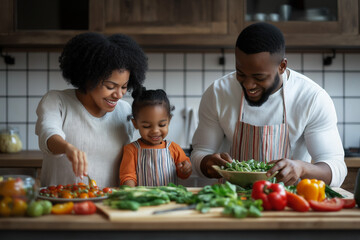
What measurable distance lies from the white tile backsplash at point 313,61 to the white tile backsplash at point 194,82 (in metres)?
0.73

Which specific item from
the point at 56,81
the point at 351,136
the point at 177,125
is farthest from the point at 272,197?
the point at 56,81

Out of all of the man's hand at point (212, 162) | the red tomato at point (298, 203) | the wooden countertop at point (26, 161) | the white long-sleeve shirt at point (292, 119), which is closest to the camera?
the red tomato at point (298, 203)

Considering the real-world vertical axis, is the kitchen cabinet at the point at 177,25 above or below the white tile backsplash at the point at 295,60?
above

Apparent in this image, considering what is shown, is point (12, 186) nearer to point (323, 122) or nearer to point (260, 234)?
point (260, 234)

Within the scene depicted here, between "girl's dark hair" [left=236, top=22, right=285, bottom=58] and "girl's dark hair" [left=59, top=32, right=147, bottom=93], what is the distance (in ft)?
1.43

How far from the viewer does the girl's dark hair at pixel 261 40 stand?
1.73 m

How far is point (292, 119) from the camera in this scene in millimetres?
1891

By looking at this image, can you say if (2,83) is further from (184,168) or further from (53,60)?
(184,168)

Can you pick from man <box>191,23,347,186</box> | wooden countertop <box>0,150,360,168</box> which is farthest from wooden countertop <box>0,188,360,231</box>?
wooden countertop <box>0,150,360,168</box>

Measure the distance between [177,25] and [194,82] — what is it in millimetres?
487

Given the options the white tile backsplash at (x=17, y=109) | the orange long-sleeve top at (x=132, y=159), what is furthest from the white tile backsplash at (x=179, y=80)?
the orange long-sleeve top at (x=132, y=159)

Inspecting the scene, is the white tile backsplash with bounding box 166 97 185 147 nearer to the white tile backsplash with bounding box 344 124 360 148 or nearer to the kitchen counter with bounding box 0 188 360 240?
A: the white tile backsplash with bounding box 344 124 360 148

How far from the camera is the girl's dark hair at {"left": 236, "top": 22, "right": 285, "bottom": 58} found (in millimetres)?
1730

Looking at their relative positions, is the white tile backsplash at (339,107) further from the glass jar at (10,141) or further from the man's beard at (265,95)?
the glass jar at (10,141)
